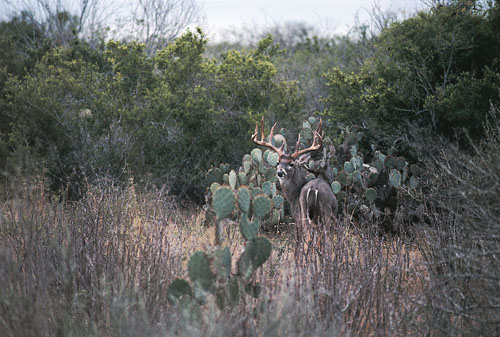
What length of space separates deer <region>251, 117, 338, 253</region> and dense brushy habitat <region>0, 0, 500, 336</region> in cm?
32

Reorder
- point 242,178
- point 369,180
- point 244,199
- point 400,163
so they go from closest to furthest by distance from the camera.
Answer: point 244,199 → point 400,163 → point 369,180 → point 242,178

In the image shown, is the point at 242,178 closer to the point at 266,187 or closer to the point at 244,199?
the point at 266,187

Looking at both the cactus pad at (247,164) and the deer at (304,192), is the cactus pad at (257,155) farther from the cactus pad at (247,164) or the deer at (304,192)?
the deer at (304,192)

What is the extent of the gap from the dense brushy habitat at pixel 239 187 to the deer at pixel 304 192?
32 cm

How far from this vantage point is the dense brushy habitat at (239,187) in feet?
11.3

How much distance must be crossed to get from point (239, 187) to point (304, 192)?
1.79 meters

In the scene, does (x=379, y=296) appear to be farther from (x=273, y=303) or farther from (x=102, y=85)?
(x=102, y=85)

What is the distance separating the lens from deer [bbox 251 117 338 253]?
6336 millimetres

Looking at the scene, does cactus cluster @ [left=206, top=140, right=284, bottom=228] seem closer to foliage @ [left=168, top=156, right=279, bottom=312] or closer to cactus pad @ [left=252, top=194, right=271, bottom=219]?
cactus pad @ [left=252, top=194, right=271, bottom=219]

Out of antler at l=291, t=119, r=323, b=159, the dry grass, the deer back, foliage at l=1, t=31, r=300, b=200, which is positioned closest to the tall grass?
the dry grass

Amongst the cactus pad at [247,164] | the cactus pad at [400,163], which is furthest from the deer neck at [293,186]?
the cactus pad at [400,163]

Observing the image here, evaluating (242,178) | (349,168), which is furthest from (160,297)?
(349,168)

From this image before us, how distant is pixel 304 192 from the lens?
21.5 feet

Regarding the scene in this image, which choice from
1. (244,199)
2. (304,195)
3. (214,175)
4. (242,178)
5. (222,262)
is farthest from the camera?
(214,175)
